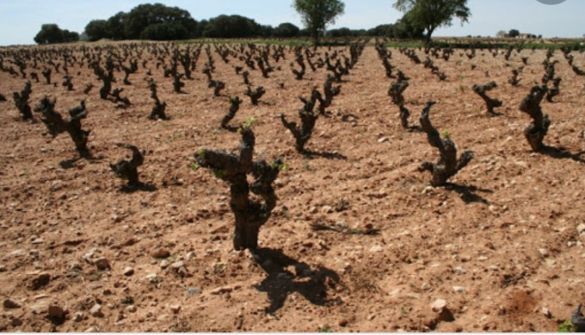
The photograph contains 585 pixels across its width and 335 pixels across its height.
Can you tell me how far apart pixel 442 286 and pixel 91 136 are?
36.4 feet

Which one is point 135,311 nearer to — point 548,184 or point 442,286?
point 442,286

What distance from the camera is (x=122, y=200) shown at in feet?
29.0

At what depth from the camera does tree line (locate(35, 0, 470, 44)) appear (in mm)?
70812

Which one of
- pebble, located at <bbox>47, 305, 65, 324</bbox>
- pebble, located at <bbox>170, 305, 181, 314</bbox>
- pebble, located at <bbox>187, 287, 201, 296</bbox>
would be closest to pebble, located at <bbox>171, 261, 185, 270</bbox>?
pebble, located at <bbox>187, 287, 201, 296</bbox>

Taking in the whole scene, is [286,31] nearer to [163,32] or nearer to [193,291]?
[163,32]

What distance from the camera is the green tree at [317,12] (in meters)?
69.6

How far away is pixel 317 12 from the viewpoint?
69625 millimetres

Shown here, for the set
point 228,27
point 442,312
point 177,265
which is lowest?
point 177,265

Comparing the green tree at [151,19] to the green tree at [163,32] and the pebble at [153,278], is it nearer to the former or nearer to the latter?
the green tree at [163,32]

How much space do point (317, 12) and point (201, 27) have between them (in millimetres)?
40488

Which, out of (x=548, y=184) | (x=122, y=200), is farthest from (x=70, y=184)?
(x=548, y=184)

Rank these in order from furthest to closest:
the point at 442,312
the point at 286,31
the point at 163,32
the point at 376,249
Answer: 1. the point at 286,31
2. the point at 163,32
3. the point at 376,249
4. the point at 442,312

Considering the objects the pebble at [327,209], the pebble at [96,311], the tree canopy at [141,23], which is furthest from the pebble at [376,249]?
the tree canopy at [141,23]

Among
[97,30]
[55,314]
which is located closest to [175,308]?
[55,314]
